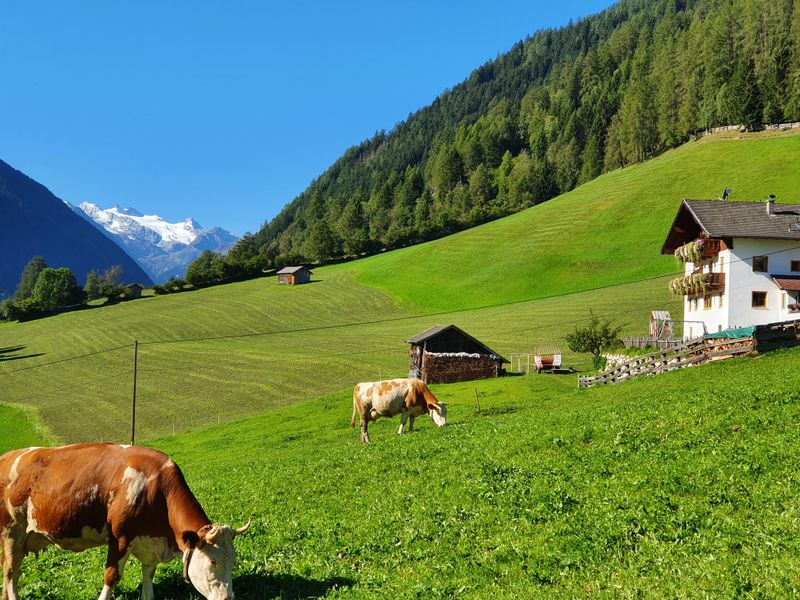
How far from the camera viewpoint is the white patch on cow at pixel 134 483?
8367 millimetres

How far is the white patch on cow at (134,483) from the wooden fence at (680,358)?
34.0 metres

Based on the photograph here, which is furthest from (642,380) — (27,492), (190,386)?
(190,386)

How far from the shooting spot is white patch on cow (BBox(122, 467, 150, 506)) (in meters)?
8.37

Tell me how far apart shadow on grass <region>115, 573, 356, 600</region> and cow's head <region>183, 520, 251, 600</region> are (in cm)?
98

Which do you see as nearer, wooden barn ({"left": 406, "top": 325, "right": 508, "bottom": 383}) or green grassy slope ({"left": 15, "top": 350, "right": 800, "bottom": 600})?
green grassy slope ({"left": 15, "top": 350, "right": 800, "bottom": 600})

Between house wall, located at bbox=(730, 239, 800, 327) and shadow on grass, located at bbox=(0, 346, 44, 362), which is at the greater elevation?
house wall, located at bbox=(730, 239, 800, 327)

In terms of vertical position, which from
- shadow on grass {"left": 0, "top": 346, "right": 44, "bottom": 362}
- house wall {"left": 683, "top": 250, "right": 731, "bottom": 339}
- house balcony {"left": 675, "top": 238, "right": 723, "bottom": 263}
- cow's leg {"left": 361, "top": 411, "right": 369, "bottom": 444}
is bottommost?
shadow on grass {"left": 0, "top": 346, "right": 44, "bottom": 362}

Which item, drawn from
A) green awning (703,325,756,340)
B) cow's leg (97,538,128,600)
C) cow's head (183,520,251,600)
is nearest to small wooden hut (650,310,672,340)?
green awning (703,325,756,340)

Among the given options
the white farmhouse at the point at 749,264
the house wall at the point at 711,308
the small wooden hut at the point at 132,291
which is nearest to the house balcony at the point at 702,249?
the white farmhouse at the point at 749,264

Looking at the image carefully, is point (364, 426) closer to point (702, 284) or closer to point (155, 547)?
point (155, 547)

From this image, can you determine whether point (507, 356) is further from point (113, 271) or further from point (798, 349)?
point (113, 271)

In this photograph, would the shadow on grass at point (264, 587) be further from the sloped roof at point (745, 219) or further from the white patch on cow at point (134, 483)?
Result: the sloped roof at point (745, 219)

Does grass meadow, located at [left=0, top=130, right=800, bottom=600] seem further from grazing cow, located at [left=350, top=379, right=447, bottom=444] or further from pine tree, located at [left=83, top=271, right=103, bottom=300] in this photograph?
pine tree, located at [left=83, top=271, right=103, bottom=300]

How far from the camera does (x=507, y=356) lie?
2500 inches
